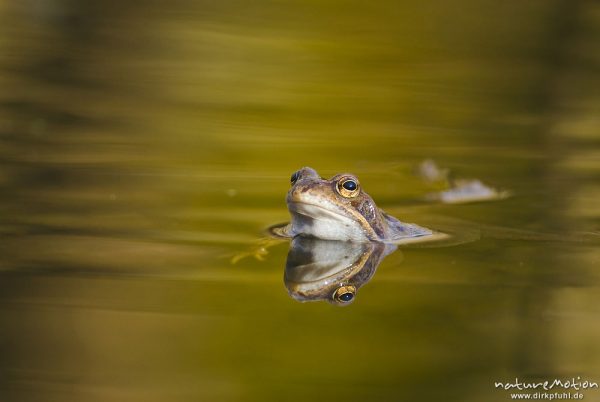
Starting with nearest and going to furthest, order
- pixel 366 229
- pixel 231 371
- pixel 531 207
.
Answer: pixel 231 371, pixel 366 229, pixel 531 207

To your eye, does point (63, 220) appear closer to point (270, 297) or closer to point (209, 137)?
point (270, 297)

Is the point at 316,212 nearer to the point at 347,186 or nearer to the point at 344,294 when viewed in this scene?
the point at 347,186

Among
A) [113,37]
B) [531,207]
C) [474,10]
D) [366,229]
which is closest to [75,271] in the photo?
[366,229]

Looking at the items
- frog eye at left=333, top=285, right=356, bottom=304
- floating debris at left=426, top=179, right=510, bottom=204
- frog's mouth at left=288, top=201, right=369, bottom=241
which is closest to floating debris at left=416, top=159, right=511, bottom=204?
floating debris at left=426, top=179, right=510, bottom=204

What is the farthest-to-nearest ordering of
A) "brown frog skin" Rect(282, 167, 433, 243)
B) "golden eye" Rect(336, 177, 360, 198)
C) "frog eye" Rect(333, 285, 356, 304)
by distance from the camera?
1. "golden eye" Rect(336, 177, 360, 198)
2. "brown frog skin" Rect(282, 167, 433, 243)
3. "frog eye" Rect(333, 285, 356, 304)

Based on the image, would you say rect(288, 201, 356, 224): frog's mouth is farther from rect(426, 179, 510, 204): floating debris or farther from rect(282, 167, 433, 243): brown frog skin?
rect(426, 179, 510, 204): floating debris

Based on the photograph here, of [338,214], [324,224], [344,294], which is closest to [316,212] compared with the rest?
[338,214]
